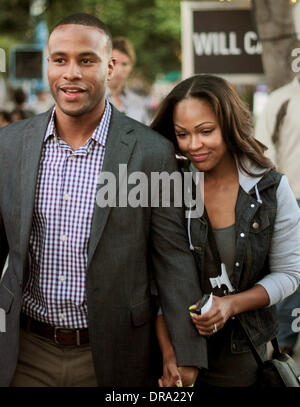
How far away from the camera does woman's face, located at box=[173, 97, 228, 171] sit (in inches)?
114

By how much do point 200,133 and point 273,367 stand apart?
1.10 meters

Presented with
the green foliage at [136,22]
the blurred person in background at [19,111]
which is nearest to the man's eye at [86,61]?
the blurred person in background at [19,111]

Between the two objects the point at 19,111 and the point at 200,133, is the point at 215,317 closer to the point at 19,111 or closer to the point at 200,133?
the point at 200,133

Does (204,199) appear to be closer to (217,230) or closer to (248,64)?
(217,230)

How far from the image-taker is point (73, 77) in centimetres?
280

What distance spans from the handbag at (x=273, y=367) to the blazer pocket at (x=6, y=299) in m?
0.94

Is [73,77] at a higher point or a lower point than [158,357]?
higher

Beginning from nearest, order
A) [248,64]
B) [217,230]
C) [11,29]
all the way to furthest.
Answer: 1. [217,230]
2. [248,64]
3. [11,29]

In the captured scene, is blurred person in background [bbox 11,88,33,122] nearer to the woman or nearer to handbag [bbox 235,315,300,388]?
the woman

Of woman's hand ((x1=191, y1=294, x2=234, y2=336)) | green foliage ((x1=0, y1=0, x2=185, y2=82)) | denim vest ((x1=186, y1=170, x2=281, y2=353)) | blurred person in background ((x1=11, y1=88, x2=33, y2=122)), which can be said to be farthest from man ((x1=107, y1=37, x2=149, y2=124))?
green foliage ((x1=0, y1=0, x2=185, y2=82))

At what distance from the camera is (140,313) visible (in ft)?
9.24

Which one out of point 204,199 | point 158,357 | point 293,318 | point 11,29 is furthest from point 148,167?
point 11,29

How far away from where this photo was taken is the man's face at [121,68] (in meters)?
6.31

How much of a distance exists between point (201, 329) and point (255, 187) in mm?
696
